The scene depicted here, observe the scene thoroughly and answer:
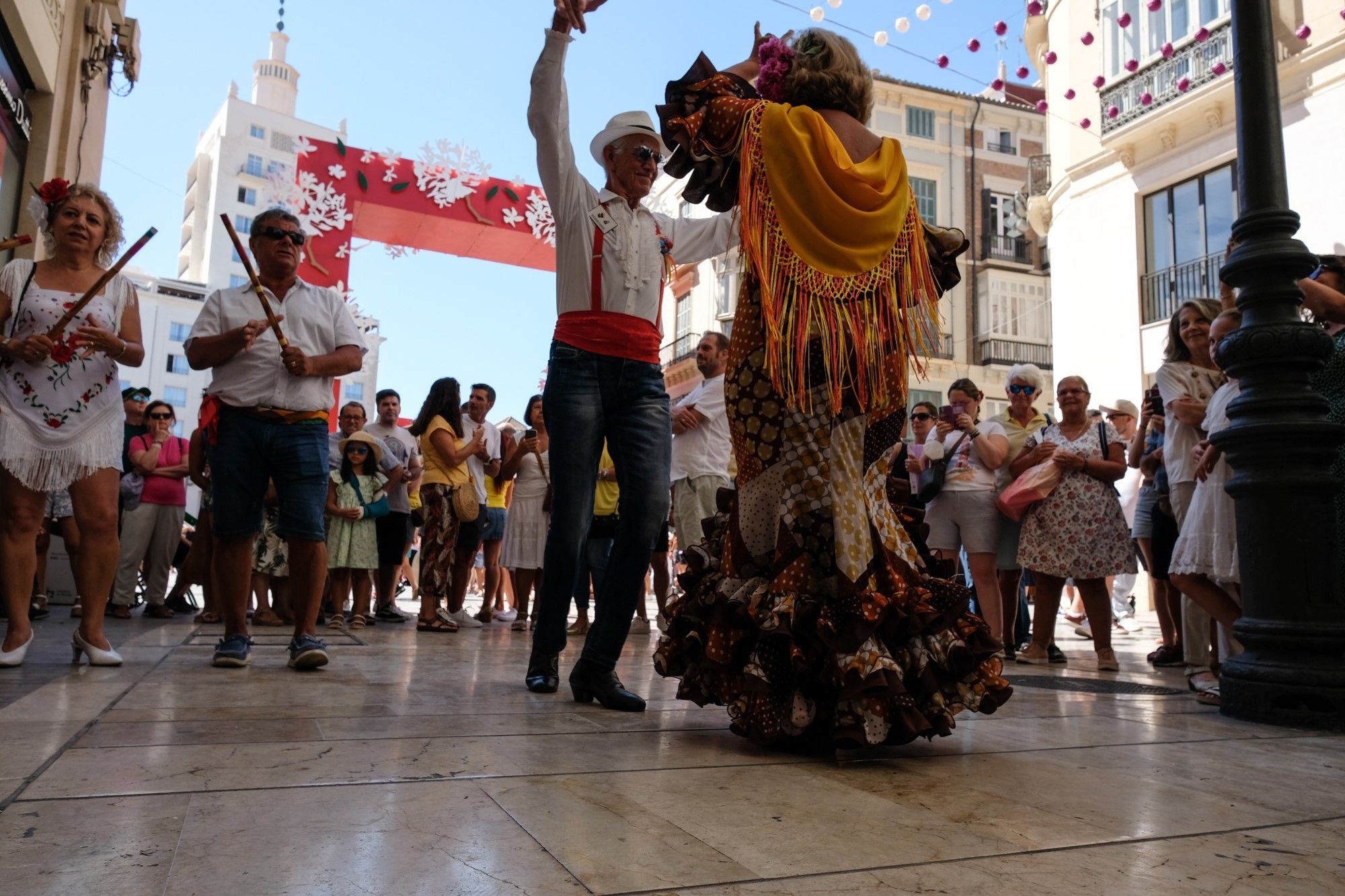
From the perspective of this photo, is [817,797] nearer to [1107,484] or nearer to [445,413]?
[1107,484]

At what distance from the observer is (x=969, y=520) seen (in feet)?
20.6

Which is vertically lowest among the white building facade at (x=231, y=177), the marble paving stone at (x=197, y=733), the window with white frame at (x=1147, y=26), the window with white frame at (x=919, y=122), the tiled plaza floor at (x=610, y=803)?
the tiled plaza floor at (x=610, y=803)

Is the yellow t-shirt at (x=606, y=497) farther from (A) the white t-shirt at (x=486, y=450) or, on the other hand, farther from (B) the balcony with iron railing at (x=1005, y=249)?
(B) the balcony with iron railing at (x=1005, y=249)

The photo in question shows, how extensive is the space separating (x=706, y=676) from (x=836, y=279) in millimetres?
1143

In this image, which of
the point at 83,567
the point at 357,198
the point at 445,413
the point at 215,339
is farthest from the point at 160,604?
the point at 357,198

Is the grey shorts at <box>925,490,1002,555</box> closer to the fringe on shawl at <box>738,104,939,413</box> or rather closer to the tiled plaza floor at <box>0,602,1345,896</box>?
the tiled plaza floor at <box>0,602,1345,896</box>

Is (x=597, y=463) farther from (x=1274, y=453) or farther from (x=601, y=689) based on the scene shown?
(x=1274, y=453)

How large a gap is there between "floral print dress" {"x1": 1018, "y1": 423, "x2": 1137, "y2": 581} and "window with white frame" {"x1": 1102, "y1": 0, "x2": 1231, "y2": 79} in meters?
12.8

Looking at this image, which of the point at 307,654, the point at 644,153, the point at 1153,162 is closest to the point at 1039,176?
the point at 1153,162

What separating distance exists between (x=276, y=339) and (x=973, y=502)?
4.06 m

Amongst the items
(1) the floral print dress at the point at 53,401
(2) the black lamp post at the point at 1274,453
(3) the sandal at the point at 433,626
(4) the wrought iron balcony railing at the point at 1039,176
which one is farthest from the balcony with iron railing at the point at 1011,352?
(1) the floral print dress at the point at 53,401

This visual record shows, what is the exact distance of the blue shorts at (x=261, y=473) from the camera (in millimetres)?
4168

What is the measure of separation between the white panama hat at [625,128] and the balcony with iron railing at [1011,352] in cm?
2767

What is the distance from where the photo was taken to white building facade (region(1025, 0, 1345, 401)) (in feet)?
45.2
